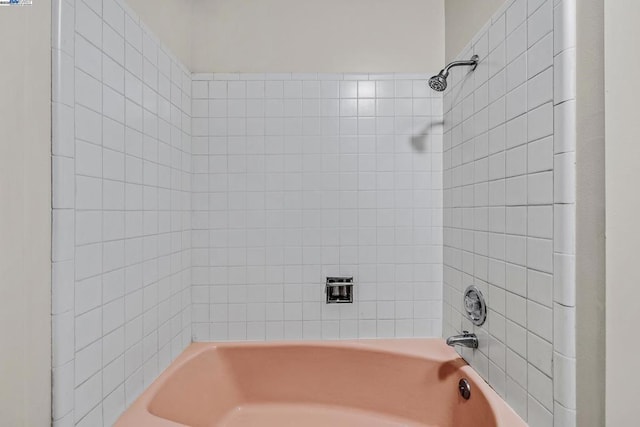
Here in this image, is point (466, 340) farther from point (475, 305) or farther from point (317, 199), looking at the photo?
point (317, 199)

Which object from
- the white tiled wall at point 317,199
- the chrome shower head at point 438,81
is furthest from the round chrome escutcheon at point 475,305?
the chrome shower head at point 438,81

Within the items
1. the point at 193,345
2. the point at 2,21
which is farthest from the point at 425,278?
the point at 2,21

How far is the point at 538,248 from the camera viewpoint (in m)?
0.95

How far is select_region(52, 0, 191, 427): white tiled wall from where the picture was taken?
0.85 meters

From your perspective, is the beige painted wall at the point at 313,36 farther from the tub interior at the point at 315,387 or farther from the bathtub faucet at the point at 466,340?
the tub interior at the point at 315,387

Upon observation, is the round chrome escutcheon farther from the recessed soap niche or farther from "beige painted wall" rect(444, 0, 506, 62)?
"beige painted wall" rect(444, 0, 506, 62)

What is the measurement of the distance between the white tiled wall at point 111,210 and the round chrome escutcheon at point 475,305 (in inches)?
49.6

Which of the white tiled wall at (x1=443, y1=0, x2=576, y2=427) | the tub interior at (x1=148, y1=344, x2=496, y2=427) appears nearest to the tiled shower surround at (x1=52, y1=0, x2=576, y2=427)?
the white tiled wall at (x1=443, y1=0, x2=576, y2=427)

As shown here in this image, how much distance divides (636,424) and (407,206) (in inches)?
44.0

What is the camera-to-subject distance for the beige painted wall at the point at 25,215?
721mm

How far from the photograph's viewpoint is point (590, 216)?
2.67 ft

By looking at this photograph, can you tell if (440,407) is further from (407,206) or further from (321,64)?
(321,64)

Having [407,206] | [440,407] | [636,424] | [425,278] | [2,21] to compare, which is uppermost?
[2,21]

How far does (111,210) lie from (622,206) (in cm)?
139
